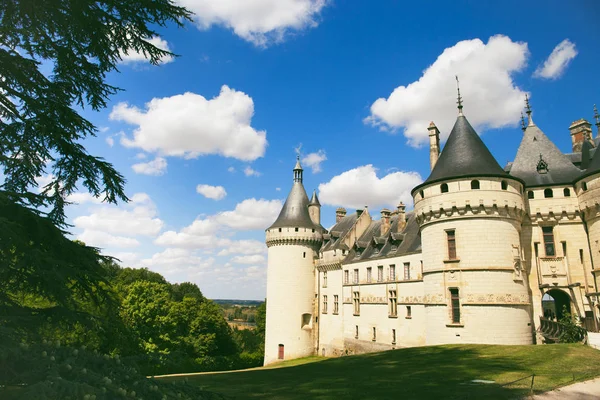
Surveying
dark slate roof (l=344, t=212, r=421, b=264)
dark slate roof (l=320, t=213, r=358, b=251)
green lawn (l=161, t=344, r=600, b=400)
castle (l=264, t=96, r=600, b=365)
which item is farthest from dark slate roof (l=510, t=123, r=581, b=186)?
dark slate roof (l=320, t=213, r=358, b=251)

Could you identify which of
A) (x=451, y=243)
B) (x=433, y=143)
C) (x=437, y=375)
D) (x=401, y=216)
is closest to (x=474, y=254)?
(x=451, y=243)

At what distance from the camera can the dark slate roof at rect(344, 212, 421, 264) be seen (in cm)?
2794

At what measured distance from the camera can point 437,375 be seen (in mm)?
13172

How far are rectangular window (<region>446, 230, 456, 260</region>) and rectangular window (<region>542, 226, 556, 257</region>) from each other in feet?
19.5

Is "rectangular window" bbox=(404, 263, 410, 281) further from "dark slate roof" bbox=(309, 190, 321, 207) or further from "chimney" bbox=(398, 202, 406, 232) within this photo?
"dark slate roof" bbox=(309, 190, 321, 207)

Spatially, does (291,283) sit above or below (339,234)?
below

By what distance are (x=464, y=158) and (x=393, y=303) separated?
11610 millimetres

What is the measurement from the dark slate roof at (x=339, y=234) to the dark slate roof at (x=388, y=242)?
135 cm

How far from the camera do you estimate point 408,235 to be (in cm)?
2902

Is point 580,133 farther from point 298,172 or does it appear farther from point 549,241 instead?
point 298,172

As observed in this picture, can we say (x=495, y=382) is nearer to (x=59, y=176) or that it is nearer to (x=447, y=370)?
(x=447, y=370)

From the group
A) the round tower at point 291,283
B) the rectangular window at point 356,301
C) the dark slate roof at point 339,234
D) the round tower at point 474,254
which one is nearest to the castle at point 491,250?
the round tower at point 474,254

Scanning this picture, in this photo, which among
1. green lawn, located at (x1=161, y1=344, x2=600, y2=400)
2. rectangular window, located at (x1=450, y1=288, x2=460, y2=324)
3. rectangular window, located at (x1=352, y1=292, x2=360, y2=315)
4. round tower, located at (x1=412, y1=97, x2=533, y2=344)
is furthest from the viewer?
rectangular window, located at (x1=352, y1=292, x2=360, y2=315)

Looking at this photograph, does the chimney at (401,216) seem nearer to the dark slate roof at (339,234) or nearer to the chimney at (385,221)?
the chimney at (385,221)
